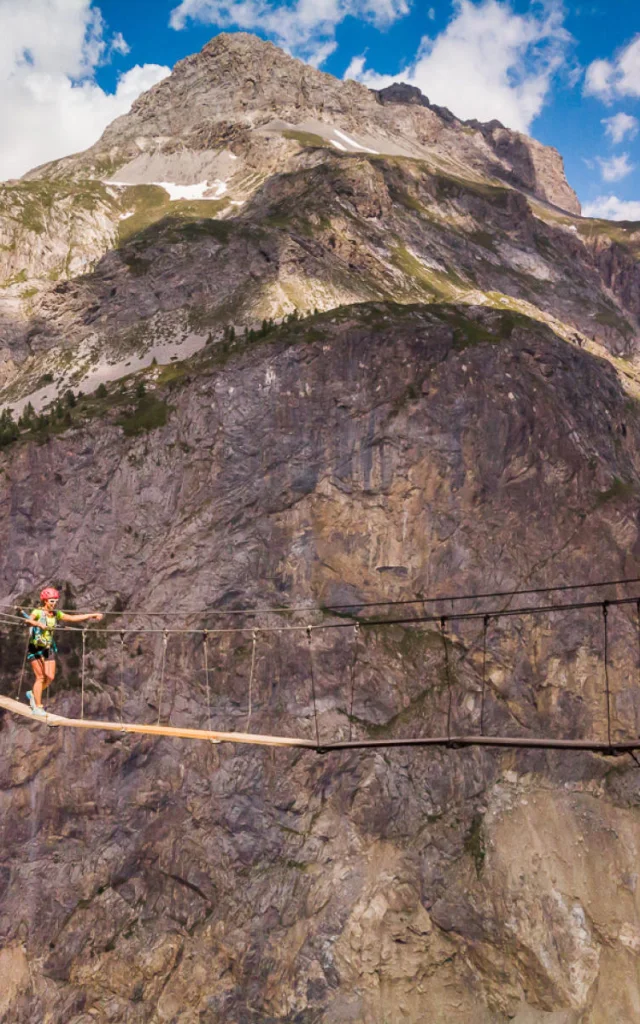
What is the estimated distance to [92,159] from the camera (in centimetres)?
18312

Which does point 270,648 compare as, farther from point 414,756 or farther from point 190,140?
point 190,140

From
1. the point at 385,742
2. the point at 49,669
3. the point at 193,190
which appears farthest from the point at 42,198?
the point at 385,742

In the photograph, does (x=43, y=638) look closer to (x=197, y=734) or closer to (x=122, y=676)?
(x=197, y=734)

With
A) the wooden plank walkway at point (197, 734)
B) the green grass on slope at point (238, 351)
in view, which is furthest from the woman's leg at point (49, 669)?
the green grass on slope at point (238, 351)

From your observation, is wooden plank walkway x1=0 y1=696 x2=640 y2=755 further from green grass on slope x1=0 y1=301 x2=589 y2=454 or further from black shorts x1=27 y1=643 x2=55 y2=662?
green grass on slope x1=0 y1=301 x2=589 y2=454

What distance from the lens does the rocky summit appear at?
5059 cm

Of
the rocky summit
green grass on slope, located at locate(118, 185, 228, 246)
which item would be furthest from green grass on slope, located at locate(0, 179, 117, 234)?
the rocky summit

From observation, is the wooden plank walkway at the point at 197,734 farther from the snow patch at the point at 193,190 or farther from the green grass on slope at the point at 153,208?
the snow patch at the point at 193,190

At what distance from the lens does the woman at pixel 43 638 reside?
20.8 metres

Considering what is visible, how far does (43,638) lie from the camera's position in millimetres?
21531

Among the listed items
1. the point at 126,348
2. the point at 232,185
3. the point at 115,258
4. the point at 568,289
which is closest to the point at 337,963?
the point at 126,348

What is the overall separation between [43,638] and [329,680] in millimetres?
39060

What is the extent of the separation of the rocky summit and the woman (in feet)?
66.8

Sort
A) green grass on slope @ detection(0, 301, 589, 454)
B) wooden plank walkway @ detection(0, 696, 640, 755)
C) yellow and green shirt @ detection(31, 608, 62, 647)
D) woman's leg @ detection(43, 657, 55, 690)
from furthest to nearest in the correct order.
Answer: green grass on slope @ detection(0, 301, 589, 454) < woman's leg @ detection(43, 657, 55, 690) < yellow and green shirt @ detection(31, 608, 62, 647) < wooden plank walkway @ detection(0, 696, 640, 755)
